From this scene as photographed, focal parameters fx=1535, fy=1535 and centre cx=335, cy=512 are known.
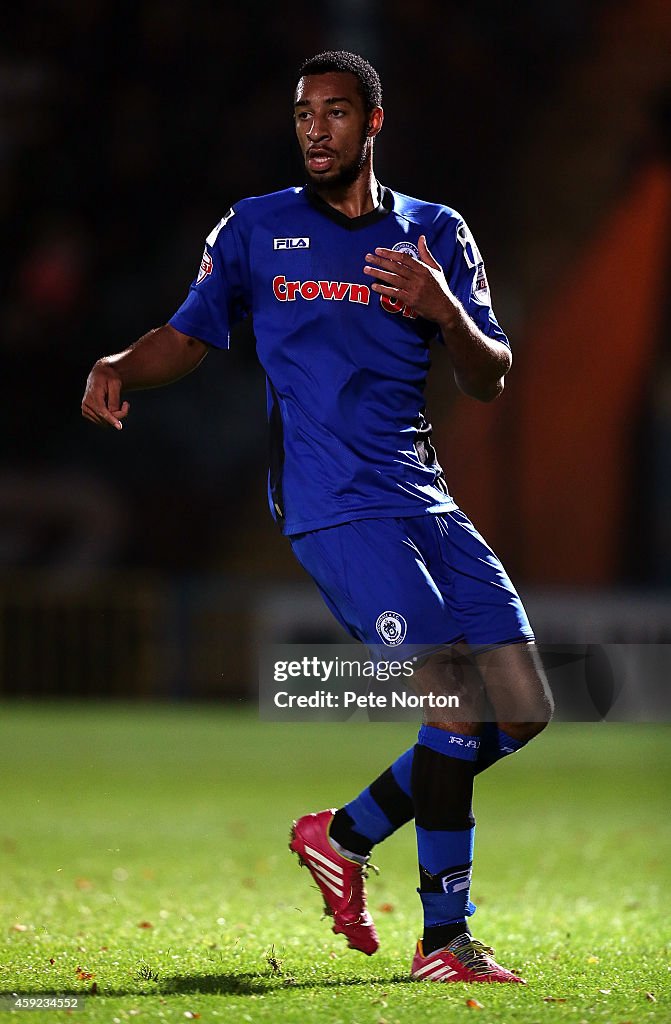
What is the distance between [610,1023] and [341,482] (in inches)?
57.6

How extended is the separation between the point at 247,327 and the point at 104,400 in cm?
1262

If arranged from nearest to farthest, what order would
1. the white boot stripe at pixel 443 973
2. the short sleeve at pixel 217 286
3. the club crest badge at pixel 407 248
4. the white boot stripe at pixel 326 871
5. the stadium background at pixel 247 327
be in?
1. the white boot stripe at pixel 443 973
2. the club crest badge at pixel 407 248
3. the short sleeve at pixel 217 286
4. the white boot stripe at pixel 326 871
5. the stadium background at pixel 247 327

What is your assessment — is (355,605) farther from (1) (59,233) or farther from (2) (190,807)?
(1) (59,233)

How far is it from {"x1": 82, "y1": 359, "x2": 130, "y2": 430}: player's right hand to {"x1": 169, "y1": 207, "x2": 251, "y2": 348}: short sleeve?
0.30 metres

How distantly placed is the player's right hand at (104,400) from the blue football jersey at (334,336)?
1.05 feet

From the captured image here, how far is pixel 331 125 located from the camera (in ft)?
13.2

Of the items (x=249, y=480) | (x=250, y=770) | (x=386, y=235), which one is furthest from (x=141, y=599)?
(x=386, y=235)

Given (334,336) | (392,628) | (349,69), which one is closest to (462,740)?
(392,628)

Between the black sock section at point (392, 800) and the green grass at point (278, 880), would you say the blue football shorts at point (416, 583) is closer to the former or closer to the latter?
the black sock section at point (392, 800)

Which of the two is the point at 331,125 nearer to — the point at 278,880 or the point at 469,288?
the point at 469,288

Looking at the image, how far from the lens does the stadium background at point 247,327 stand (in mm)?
14922

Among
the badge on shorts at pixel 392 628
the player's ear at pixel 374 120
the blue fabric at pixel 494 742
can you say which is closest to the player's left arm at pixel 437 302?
the player's ear at pixel 374 120

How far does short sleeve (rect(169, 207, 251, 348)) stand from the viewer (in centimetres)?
419

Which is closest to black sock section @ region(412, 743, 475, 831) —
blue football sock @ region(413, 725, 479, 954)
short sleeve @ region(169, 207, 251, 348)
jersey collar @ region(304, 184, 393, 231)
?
blue football sock @ region(413, 725, 479, 954)
